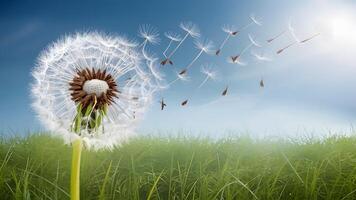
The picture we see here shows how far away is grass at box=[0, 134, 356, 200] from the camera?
17.4 feet

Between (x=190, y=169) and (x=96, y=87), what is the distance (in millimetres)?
3088

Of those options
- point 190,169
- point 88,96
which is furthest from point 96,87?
point 190,169

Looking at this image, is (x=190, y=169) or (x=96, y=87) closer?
(x=96, y=87)

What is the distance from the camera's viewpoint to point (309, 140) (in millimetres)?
7137

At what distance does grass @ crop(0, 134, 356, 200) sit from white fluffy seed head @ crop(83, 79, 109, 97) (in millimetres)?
1783

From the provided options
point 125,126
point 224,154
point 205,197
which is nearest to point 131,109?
point 125,126

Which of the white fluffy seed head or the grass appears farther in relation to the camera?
the grass

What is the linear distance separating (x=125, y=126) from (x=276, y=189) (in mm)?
Result: 2687

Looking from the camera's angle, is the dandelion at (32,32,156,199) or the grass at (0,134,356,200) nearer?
the dandelion at (32,32,156,199)

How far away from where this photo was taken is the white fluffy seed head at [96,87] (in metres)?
3.04

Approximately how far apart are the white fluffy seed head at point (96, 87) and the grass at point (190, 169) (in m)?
1.78

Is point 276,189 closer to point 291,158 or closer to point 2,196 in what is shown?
point 291,158

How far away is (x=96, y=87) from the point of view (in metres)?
3.06

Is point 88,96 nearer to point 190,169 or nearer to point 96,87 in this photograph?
point 96,87
